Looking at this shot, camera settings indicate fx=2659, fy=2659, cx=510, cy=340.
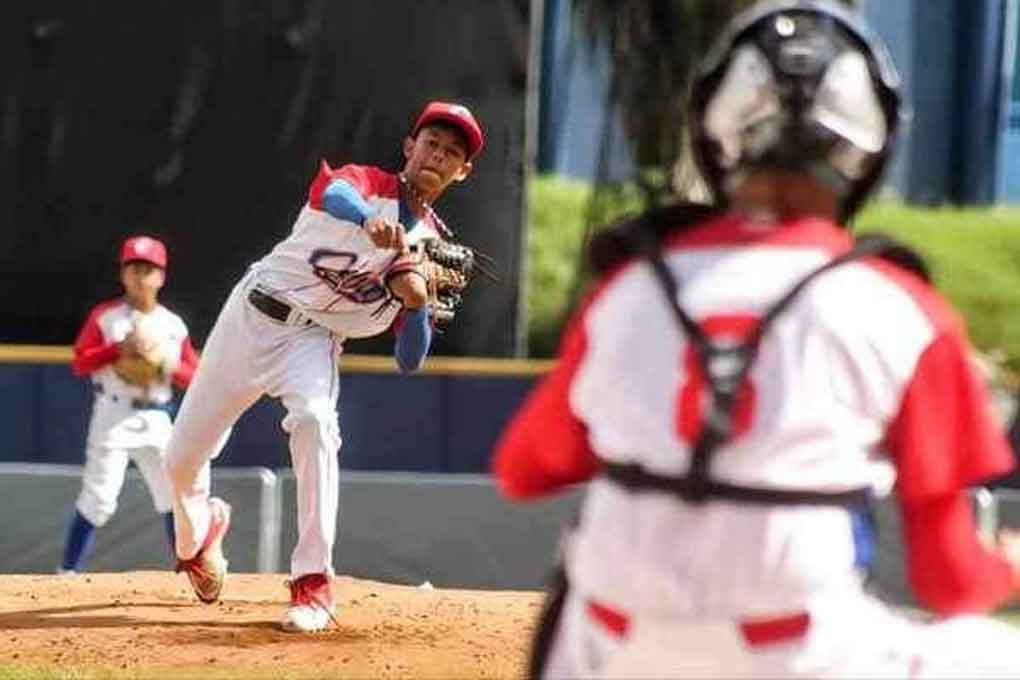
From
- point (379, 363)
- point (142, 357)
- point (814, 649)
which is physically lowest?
point (379, 363)

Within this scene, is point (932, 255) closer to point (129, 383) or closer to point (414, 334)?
point (129, 383)

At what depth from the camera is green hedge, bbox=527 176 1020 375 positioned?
63.5 ft

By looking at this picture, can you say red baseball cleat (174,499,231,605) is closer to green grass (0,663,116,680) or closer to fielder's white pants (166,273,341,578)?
fielder's white pants (166,273,341,578)

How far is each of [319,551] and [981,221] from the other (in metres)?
14.2

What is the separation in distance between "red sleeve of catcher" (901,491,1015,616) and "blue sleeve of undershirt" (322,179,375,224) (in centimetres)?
417

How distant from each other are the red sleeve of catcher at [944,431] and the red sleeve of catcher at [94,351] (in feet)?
25.6

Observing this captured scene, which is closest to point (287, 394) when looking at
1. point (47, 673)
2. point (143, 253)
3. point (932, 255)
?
point (47, 673)

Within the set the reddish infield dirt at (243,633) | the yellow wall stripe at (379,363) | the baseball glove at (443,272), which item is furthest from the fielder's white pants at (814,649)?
the yellow wall stripe at (379,363)

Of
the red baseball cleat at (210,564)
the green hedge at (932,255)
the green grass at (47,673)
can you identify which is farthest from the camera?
the green hedge at (932,255)

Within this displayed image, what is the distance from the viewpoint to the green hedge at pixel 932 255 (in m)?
19.4

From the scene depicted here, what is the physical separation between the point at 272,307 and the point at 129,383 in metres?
3.27

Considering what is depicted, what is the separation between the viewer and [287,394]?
8.05 meters

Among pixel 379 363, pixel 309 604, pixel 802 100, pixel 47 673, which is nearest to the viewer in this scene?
pixel 802 100

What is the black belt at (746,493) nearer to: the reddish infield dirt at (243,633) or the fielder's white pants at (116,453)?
the reddish infield dirt at (243,633)
